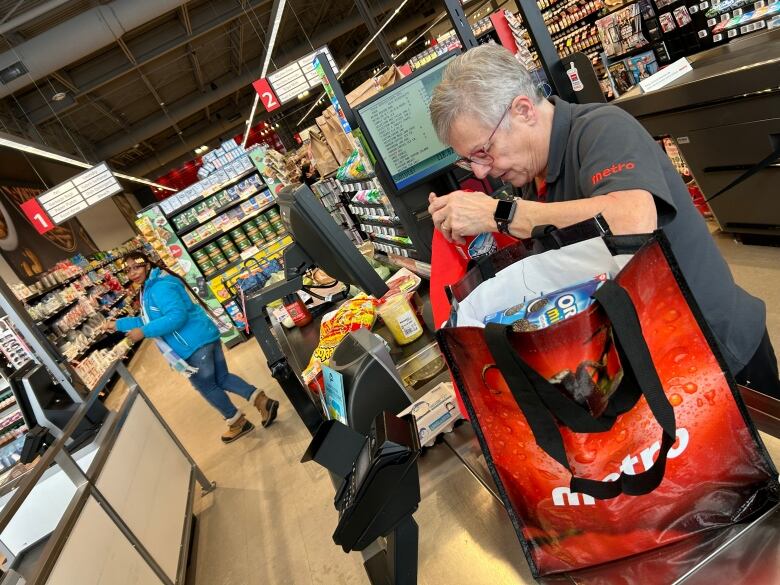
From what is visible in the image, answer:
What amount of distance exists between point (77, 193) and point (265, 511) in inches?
303

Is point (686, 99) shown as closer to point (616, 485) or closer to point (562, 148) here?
point (562, 148)

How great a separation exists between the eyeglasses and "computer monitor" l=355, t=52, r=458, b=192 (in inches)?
39.7

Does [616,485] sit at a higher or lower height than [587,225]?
lower

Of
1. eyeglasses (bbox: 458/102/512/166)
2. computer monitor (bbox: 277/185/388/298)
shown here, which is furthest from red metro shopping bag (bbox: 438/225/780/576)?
computer monitor (bbox: 277/185/388/298)

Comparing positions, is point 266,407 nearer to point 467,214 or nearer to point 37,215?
point 467,214

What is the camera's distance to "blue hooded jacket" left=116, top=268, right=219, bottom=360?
4094 mm

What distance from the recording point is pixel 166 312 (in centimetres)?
411

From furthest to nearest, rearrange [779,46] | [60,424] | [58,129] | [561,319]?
1. [58,129]
2. [60,424]
3. [779,46]
4. [561,319]

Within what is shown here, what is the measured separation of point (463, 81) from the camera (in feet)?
3.45

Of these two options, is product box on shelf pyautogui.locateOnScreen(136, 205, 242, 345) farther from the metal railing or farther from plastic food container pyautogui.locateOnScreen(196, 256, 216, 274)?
the metal railing

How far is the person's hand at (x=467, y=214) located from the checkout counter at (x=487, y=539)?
0.36 m

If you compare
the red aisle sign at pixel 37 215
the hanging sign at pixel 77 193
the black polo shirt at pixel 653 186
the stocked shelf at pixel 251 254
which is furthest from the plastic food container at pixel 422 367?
the red aisle sign at pixel 37 215

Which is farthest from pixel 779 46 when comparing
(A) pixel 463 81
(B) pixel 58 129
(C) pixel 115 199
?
(C) pixel 115 199

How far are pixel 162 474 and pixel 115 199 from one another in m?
17.4
